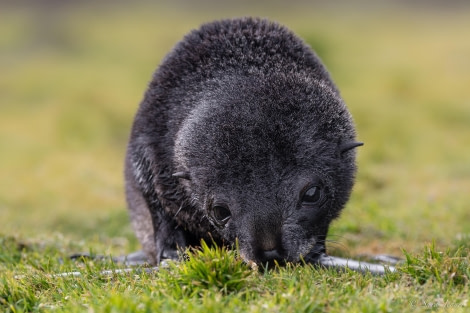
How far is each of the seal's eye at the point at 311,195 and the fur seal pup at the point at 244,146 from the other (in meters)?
0.01

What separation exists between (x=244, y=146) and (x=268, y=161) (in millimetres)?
291

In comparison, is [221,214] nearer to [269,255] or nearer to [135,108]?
[269,255]

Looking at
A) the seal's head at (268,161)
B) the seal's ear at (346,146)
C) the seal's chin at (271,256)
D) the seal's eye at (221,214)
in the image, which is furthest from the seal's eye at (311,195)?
the seal's eye at (221,214)

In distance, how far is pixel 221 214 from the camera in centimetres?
687

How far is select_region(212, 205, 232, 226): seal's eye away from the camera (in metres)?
6.79

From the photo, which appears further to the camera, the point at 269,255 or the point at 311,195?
the point at 311,195

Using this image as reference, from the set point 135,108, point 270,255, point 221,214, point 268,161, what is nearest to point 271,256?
point 270,255

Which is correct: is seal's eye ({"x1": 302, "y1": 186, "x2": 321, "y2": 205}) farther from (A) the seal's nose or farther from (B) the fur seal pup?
(A) the seal's nose

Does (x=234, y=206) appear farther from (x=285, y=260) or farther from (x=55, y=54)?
(x=55, y=54)

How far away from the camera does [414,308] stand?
5.27m

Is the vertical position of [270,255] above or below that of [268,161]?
below

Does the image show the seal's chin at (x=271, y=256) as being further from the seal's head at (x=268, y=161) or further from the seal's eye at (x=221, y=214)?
the seal's eye at (x=221, y=214)

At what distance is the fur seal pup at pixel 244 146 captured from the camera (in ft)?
21.5

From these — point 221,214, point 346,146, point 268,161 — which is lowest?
point 221,214
